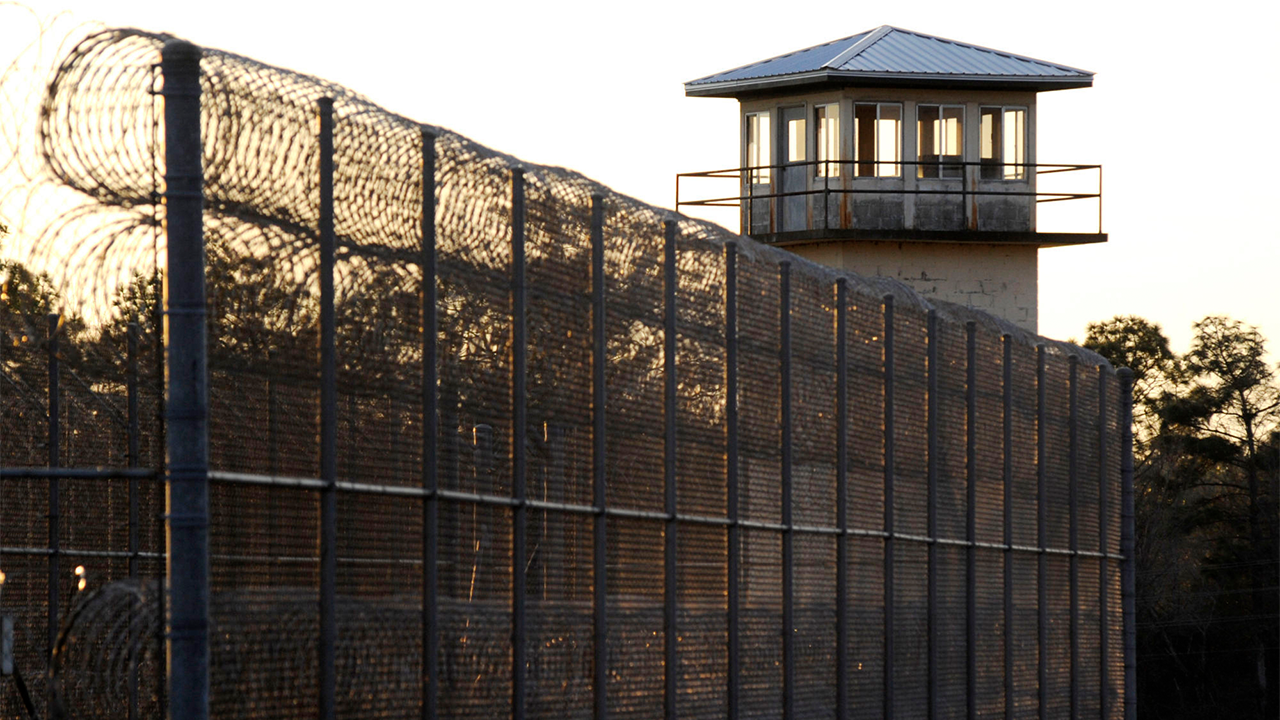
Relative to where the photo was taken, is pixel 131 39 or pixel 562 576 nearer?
pixel 131 39

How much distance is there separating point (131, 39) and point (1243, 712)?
52.6m

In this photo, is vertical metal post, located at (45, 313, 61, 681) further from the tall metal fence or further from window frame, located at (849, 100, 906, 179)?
window frame, located at (849, 100, 906, 179)

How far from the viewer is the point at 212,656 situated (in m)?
6.00

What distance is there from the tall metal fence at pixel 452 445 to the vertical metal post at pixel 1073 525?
1.70m

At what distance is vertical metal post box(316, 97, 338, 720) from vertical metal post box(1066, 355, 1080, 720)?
31.8ft

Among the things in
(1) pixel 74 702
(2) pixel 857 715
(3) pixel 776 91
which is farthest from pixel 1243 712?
Result: (1) pixel 74 702

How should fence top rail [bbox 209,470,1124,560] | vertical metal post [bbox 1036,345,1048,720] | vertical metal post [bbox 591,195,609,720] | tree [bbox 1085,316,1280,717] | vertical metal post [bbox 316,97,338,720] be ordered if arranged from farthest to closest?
tree [bbox 1085,316,1280,717], vertical metal post [bbox 1036,345,1048,720], vertical metal post [bbox 591,195,609,720], vertical metal post [bbox 316,97,338,720], fence top rail [bbox 209,470,1124,560]

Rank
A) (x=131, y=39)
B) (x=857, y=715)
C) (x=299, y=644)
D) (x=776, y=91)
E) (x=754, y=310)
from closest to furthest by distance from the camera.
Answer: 1. (x=131, y=39)
2. (x=299, y=644)
3. (x=754, y=310)
4. (x=857, y=715)
5. (x=776, y=91)

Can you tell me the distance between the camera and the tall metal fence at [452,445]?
6062 millimetres

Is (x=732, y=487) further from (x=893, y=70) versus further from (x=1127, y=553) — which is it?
(x=893, y=70)

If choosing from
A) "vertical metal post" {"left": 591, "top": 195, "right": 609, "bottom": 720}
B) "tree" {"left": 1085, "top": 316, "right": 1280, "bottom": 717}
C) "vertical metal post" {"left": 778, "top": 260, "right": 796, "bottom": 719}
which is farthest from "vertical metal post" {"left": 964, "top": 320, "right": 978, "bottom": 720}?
"tree" {"left": 1085, "top": 316, "right": 1280, "bottom": 717}

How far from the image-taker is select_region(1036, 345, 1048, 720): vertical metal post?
564 inches

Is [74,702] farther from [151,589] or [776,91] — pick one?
[776,91]

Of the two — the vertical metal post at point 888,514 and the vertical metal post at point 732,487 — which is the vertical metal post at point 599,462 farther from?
the vertical metal post at point 888,514
